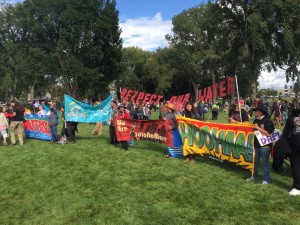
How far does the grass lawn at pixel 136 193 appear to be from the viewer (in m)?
6.26

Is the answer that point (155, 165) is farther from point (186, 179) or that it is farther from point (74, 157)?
point (74, 157)

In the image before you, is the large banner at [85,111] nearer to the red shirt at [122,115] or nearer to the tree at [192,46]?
the red shirt at [122,115]

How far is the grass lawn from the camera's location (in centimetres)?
626

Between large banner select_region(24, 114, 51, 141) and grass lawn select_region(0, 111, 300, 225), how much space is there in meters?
4.47

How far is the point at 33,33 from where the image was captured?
4912cm

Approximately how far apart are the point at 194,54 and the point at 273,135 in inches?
2199

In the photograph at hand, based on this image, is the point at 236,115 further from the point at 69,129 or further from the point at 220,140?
the point at 69,129

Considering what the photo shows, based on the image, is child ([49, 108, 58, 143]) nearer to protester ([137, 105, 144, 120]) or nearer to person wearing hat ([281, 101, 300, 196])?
protester ([137, 105, 144, 120])

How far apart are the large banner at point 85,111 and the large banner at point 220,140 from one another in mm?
4691

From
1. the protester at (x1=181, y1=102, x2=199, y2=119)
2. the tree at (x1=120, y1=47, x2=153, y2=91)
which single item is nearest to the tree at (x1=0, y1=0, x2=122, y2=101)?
the tree at (x1=120, y1=47, x2=153, y2=91)

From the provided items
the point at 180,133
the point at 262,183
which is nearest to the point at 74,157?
the point at 180,133

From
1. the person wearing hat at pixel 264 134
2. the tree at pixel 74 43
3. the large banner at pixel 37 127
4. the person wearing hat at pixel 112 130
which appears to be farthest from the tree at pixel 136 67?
the person wearing hat at pixel 264 134

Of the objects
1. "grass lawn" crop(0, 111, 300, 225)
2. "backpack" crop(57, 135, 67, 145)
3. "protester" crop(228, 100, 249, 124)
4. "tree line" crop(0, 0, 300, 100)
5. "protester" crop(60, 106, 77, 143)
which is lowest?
"grass lawn" crop(0, 111, 300, 225)

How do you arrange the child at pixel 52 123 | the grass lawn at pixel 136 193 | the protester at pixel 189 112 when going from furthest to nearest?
the child at pixel 52 123 → the protester at pixel 189 112 → the grass lawn at pixel 136 193
